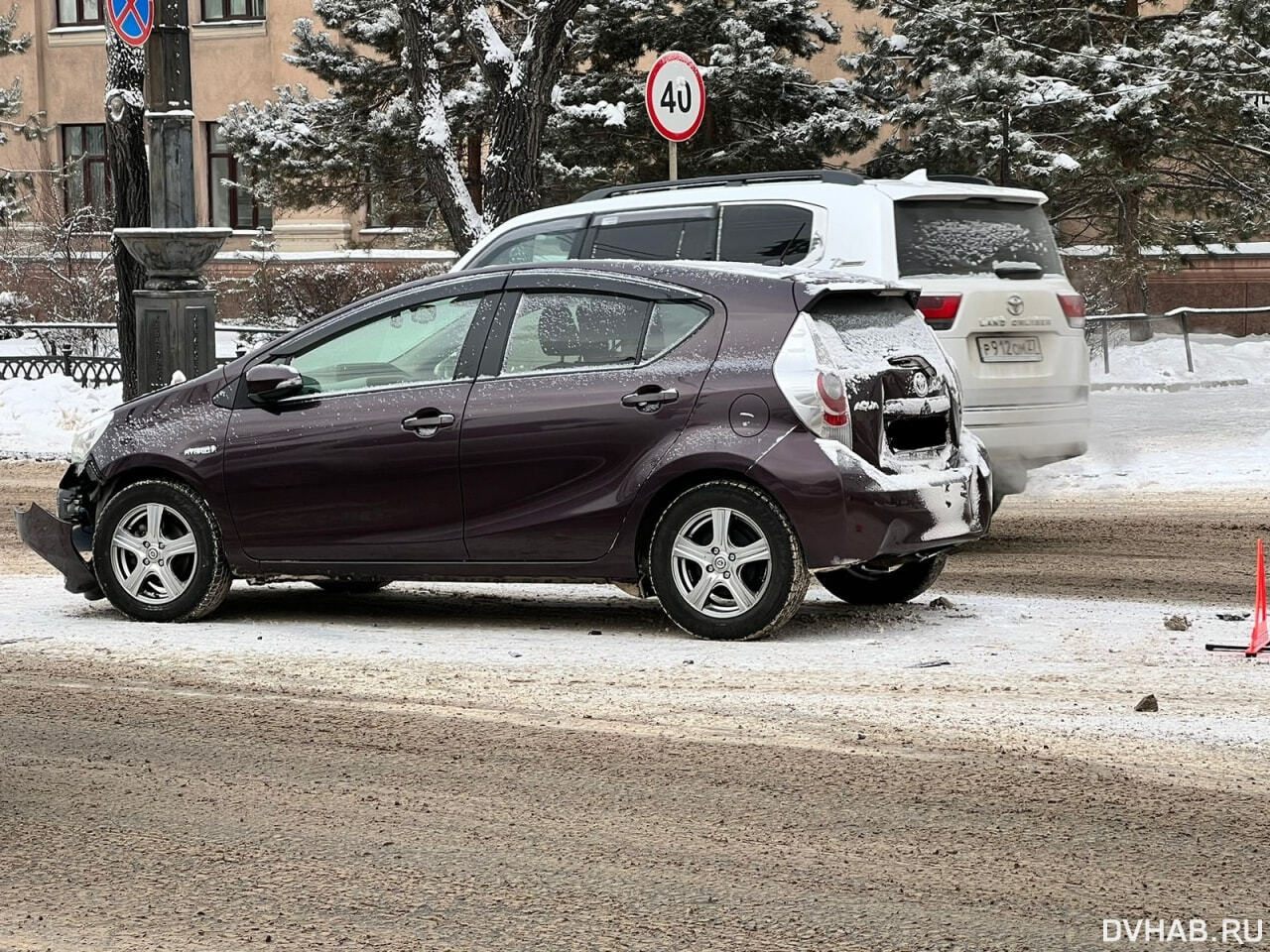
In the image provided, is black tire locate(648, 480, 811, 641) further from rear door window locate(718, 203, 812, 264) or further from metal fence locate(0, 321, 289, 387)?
metal fence locate(0, 321, 289, 387)

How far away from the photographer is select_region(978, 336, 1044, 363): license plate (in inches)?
406

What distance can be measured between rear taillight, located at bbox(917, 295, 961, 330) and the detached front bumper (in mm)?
2174

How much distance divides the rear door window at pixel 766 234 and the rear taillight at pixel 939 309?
26.6 inches

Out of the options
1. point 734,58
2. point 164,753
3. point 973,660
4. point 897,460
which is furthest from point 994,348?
point 734,58

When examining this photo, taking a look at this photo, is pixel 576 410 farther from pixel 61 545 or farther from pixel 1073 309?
pixel 1073 309

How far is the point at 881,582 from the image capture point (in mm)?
9219

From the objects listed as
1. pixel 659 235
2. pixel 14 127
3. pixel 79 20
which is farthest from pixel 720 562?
pixel 79 20

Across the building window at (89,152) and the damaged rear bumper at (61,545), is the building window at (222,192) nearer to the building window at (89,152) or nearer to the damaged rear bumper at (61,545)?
the building window at (89,152)

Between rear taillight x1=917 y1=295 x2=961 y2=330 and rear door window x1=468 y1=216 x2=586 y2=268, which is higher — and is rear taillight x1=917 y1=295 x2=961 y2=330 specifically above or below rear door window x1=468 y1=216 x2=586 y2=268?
below

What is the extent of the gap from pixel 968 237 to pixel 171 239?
5441mm

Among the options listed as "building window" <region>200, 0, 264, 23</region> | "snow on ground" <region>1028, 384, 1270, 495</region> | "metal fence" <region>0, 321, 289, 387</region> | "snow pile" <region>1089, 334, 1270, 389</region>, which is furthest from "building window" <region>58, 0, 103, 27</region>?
"snow on ground" <region>1028, 384, 1270, 495</region>

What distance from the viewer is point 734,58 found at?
2736 centimetres

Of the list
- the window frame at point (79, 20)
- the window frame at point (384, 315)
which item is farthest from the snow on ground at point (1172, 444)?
the window frame at point (79, 20)

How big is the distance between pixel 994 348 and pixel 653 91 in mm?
6020
